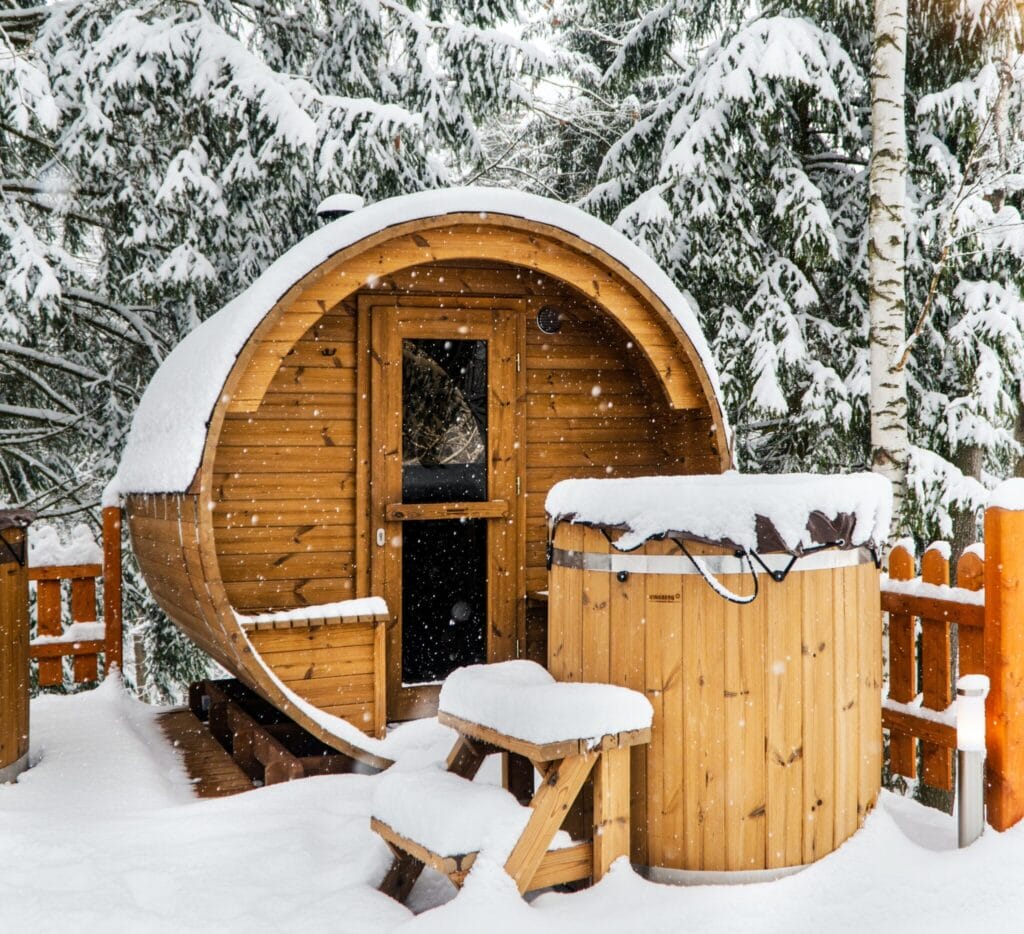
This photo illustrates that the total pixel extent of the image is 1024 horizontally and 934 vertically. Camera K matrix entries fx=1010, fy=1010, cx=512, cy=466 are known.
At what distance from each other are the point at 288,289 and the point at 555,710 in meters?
2.61

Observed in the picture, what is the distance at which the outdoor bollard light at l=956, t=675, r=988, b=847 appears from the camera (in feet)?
12.2

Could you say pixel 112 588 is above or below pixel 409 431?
below

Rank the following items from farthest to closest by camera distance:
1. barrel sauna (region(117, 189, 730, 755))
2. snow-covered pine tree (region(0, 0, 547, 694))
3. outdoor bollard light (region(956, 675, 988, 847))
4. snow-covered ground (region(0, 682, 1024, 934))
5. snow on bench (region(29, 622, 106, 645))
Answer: snow-covered pine tree (region(0, 0, 547, 694)) → snow on bench (region(29, 622, 106, 645)) → barrel sauna (region(117, 189, 730, 755)) → outdoor bollard light (region(956, 675, 988, 847)) → snow-covered ground (region(0, 682, 1024, 934))

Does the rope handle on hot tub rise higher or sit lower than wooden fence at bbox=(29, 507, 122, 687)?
higher

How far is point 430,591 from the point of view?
6.71 m

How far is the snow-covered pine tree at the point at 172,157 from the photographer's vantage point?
363 inches

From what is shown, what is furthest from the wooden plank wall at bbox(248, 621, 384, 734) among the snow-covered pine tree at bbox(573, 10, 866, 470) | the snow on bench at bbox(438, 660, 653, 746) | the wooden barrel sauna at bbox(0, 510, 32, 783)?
the snow-covered pine tree at bbox(573, 10, 866, 470)

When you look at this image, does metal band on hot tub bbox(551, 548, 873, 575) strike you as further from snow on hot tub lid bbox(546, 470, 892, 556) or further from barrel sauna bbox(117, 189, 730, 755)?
barrel sauna bbox(117, 189, 730, 755)

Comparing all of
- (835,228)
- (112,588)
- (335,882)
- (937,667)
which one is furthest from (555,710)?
(835,228)

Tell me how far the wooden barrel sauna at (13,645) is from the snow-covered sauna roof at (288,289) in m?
0.77

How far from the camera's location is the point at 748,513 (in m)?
3.49

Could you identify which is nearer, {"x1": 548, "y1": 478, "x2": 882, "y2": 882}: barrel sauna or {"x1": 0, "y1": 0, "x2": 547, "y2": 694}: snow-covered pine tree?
{"x1": 548, "y1": 478, "x2": 882, "y2": 882}: barrel sauna

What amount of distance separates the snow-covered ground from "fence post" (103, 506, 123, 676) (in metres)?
2.38

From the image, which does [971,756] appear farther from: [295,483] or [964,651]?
[295,483]
